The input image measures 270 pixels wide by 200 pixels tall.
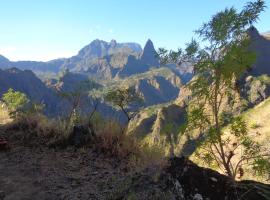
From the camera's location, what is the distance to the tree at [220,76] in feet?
22.0

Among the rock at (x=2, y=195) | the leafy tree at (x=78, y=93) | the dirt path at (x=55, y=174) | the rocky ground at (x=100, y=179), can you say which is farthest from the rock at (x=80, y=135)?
the rock at (x=2, y=195)

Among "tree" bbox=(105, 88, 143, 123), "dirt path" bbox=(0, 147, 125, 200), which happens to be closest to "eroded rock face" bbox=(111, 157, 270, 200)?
"dirt path" bbox=(0, 147, 125, 200)

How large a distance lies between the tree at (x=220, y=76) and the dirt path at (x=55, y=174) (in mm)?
2170

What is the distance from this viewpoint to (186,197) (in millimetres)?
5793

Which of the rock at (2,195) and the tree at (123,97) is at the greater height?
the tree at (123,97)

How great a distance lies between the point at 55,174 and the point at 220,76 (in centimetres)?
445

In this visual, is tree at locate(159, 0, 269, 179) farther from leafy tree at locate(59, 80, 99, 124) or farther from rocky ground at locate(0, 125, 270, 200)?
leafy tree at locate(59, 80, 99, 124)

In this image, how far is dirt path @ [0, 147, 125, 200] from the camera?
23.5 feet

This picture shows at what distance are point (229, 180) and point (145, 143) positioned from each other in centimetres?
447

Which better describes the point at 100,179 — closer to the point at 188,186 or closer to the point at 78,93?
the point at 188,186

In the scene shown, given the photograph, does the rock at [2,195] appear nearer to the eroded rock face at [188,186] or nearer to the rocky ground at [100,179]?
the rocky ground at [100,179]

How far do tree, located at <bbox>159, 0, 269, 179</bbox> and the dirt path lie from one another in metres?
→ 2.17

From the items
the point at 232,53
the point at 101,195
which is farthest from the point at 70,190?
the point at 232,53

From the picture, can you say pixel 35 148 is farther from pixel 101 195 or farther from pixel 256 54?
pixel 256 54
